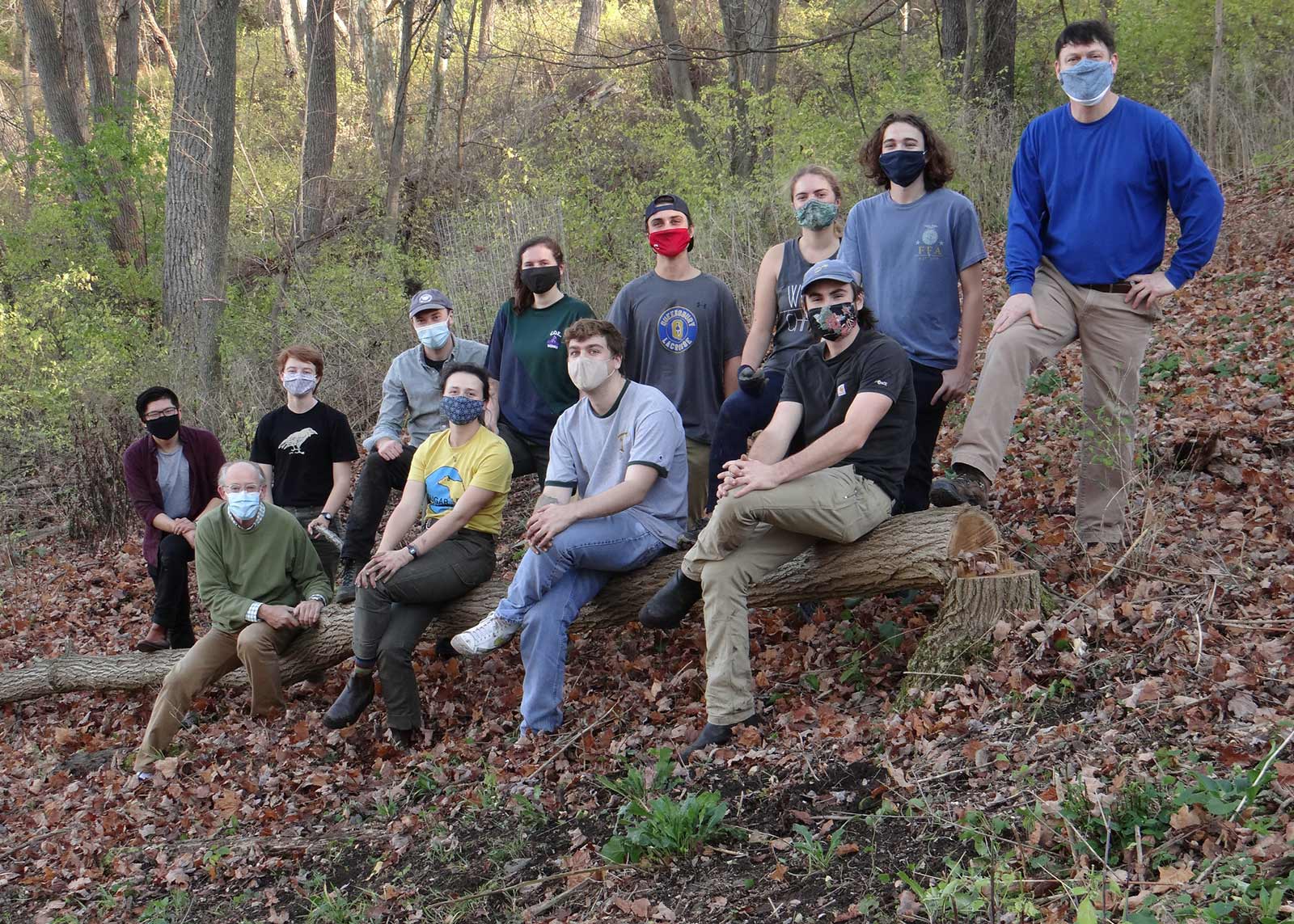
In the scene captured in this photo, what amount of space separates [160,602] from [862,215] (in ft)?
18.0

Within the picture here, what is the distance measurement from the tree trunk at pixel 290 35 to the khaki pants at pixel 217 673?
2080cm

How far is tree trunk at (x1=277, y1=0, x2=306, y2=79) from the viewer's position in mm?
24984

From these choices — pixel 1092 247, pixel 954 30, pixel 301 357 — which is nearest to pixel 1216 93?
pixel 954 30

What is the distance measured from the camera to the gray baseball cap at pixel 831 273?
498cm

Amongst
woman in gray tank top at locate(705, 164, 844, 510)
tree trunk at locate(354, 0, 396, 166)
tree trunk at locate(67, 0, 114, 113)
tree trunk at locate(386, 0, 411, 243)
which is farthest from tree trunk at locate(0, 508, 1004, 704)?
tree trunk at locate(67, 0, 114, 113)

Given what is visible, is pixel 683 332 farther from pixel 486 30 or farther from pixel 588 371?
pixel 486 30

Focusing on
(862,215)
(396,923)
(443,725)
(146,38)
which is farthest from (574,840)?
(146,38)

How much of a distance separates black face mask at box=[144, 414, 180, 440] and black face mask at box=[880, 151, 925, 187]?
514cm

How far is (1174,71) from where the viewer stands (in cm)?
1559

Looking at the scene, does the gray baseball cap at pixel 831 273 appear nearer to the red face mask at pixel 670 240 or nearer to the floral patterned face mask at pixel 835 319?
the floral patterned face mask at pixel 835 319

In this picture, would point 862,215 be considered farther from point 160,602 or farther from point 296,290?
point 296,290

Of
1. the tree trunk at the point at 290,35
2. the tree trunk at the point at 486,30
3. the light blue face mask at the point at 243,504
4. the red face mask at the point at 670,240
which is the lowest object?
the light blue face mask at the point at 243,504

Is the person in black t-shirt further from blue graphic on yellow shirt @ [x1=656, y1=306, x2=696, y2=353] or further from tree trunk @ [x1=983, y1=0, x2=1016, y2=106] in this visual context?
tree trunk @ [x1=983, y1=0, x2=1016, y2=106]

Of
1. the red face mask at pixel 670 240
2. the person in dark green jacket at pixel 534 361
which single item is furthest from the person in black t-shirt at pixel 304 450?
the red face mask at pixel 670 240
